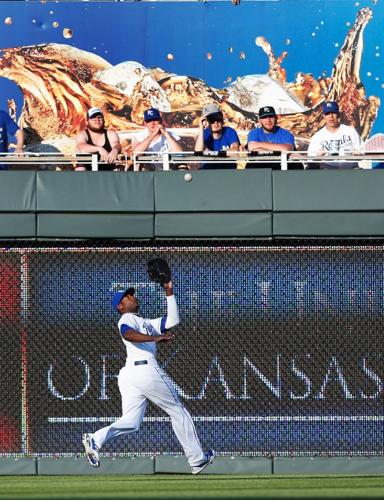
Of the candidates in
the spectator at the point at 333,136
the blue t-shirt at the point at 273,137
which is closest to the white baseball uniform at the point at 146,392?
the blue t-shirt at the point at 273,137

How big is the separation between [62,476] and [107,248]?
2512 millimetres

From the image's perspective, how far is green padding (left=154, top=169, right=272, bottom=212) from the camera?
1357cm

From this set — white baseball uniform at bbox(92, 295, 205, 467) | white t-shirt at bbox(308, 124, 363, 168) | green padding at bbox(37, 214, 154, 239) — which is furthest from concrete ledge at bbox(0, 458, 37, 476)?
white t-shirt at bbox(308, 124, 363, 168)

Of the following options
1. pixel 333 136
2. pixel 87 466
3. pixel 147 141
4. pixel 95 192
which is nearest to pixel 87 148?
pixel 147 141

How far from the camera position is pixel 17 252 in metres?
13.8

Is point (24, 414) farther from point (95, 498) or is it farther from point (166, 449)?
point (95, 498)

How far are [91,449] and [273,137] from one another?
14.6ft

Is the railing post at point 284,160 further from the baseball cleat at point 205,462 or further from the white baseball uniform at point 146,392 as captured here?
the baseball cleat at point 205,462

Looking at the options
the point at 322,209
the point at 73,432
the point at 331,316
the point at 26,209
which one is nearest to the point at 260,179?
the point at 322,209

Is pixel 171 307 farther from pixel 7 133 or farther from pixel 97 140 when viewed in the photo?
pixel 7 133

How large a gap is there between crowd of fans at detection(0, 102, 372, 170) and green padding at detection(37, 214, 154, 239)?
827 mm

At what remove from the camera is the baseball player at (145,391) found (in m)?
12.5

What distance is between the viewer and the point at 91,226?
13.6 m

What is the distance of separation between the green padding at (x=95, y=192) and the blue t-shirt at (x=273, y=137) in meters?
1.66
